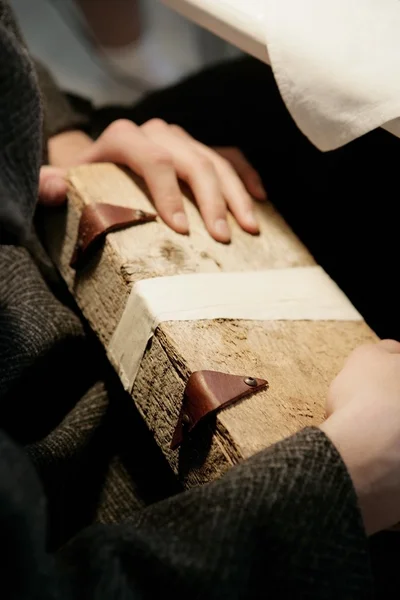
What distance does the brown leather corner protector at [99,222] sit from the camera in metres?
0.58

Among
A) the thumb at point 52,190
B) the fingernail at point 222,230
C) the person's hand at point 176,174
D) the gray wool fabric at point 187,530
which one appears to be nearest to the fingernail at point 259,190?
the person's hand at point 176,174

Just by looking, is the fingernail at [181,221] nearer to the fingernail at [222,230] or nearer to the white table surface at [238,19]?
the fingernail at [222,230]

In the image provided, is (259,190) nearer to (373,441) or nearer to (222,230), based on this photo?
(222,230)

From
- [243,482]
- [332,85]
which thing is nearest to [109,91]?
[332,85]

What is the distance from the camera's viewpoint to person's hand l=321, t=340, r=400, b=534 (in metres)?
0.41

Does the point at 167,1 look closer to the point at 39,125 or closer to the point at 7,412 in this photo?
the point at 39,125

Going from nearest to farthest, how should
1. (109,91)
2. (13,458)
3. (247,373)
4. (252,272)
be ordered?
(13,458)
(247,373)
(252,272)
(109,91)

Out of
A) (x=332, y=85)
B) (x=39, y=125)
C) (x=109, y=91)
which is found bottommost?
(x=109, y=91)

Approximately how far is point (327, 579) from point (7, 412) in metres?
0.31

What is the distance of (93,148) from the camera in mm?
706

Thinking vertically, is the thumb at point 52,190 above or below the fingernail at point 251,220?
above

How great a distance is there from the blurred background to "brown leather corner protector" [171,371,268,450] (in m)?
0.97

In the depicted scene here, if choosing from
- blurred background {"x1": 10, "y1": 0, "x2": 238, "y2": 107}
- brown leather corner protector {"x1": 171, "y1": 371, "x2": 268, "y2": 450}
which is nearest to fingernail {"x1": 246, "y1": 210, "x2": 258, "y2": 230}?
brown leather corner protector {"x1": 171, "y1": 371, "x2": 268, "y2": 450}

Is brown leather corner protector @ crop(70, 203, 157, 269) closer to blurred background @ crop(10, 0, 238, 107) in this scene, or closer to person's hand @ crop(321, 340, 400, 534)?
person's hand @ crop(321, 340, 400, 534)
